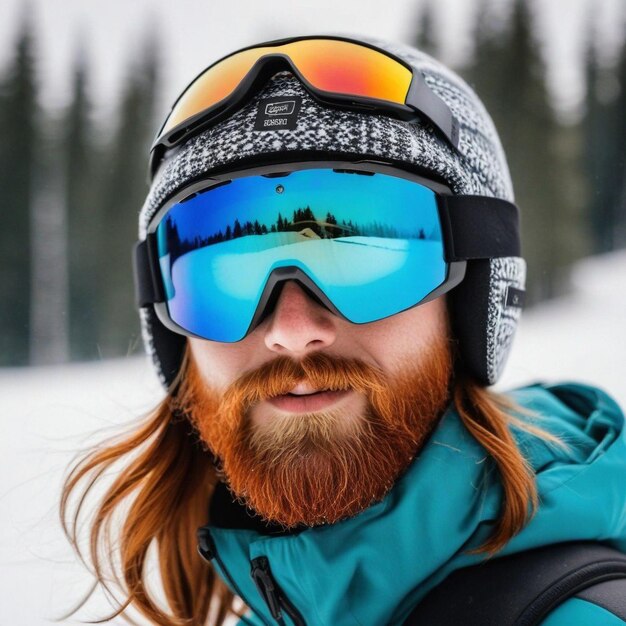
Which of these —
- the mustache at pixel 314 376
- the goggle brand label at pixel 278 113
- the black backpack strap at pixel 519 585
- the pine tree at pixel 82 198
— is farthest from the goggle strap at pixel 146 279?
the pine tree at pixel 82 198

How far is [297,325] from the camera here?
1.52 m

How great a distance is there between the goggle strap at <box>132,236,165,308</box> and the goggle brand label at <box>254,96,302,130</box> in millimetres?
558

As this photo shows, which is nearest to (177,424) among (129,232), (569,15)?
(129,232)

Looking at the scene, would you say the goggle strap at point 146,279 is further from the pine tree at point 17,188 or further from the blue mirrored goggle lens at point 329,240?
the pine tree at point 17,188

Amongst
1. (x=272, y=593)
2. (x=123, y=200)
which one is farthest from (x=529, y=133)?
(x=272, y=593)

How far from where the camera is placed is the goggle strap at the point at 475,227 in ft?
5.15

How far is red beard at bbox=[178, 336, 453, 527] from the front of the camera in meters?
1.48

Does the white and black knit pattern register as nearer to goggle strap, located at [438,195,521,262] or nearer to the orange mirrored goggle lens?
goggle strap, located at [438,195,521,262]

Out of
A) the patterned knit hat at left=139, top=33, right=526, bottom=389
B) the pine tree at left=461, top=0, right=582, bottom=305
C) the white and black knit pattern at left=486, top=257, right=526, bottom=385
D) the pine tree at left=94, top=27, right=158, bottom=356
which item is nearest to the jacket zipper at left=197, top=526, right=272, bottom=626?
the patterned knit hat at left=139, top=33, right=526, bottom=389

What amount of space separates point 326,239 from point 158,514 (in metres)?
1.23

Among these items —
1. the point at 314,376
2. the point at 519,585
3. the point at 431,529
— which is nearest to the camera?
the point at 519,585

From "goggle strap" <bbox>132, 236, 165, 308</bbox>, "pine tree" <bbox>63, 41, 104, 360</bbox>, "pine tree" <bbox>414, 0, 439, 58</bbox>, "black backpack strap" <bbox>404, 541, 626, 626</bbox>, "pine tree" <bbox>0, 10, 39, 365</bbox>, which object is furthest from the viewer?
"pine tree" <bbox>63, 41, 104, 360</bbox>

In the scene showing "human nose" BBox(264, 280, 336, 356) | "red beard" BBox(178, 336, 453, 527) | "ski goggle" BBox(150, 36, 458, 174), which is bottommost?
"red beard" BBox(178, 336, 453, 527)

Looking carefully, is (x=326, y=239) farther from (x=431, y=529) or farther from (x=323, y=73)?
(x=431, y=529)
